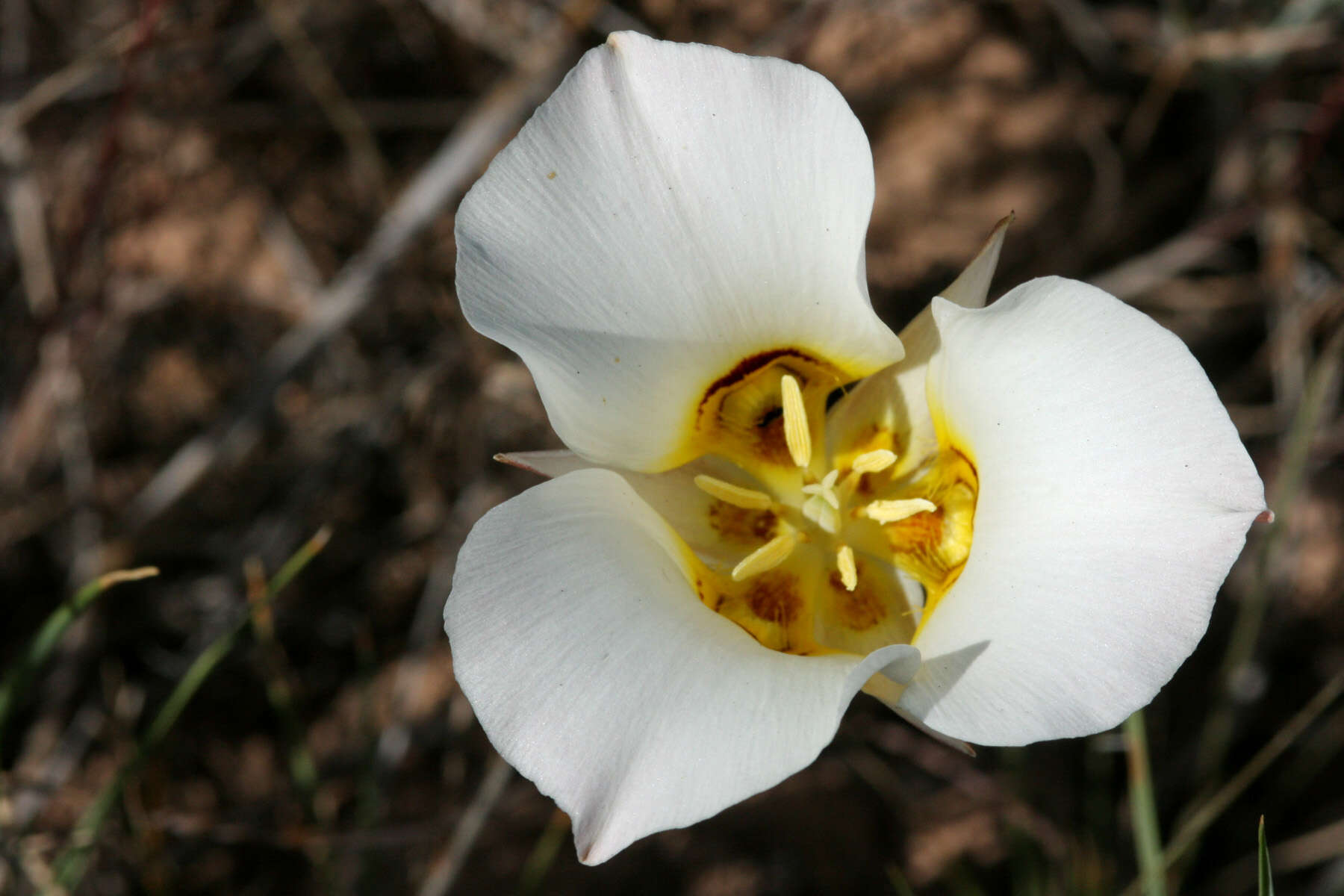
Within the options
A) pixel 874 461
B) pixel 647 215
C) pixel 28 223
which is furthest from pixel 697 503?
pixel 28 223

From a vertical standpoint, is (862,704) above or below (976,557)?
below

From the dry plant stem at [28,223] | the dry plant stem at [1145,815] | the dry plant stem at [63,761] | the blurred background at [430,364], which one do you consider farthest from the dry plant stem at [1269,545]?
the dry plant stem at [28,223]

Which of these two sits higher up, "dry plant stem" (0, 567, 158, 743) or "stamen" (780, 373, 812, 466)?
"stamen" (780, 373, 812, 466)

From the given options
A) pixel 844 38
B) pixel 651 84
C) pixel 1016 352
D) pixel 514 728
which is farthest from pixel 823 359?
pixel 844 38

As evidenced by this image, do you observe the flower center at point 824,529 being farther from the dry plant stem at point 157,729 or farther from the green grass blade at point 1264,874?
the dry plant stem at point 157,729

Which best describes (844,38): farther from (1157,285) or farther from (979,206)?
(1157,285)

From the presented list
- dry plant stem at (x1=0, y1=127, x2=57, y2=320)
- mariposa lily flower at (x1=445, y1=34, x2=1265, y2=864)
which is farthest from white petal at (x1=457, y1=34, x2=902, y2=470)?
dry plant stem at (x1=0, y1=127, x2=57, y2=320)

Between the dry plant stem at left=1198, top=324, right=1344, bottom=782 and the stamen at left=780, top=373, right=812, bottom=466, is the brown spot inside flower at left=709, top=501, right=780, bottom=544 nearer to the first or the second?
the stamen at left=780, top=373, right=812, bottom=466

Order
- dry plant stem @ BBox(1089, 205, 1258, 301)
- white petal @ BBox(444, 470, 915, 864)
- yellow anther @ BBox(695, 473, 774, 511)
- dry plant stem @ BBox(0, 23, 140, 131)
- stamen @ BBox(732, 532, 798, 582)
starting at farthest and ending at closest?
1. dry plant stem @ BBox(1089, 205, 1258, 301)
2. dry plant stem @ BBox(0, 23, 140, 131)
3. yellow anther @ BBox(695, 473, 774, 511)
4. stamen @ BBox(732, 532, 798, 582)
5. white petal @ BBox(444, 470, 915, 864)
